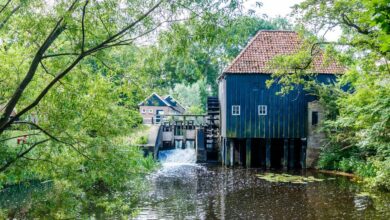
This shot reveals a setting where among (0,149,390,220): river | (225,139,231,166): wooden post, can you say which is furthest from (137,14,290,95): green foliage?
(225,139,231,166): wooden post

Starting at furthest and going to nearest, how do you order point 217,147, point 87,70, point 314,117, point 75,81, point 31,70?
point 217,147 < point 314,117 < point 87,70 < point 75,81 < point 31,70

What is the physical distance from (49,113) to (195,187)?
9559mm

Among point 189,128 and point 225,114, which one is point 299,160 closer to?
point 225,114

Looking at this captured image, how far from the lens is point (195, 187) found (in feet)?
51.0

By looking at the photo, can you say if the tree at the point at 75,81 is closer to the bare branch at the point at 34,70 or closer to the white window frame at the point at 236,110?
the bare branch at the point at 34,70

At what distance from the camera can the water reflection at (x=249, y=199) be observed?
11.1 metres

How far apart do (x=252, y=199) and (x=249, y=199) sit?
0.33 ft

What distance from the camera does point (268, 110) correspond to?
20.8 meters

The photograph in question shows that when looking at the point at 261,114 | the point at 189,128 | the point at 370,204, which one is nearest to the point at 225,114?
the point at 261,114

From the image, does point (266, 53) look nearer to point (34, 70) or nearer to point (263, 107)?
point (263, 107)

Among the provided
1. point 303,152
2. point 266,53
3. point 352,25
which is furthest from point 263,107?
point 352,25

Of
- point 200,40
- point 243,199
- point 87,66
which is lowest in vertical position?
point 243,199

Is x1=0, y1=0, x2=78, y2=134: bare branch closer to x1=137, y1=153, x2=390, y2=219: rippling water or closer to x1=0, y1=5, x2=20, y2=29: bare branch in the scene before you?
x1=0, y1=5, x2=20, y2=29: bare branch

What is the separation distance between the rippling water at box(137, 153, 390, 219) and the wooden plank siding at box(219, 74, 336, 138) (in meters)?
3.18
